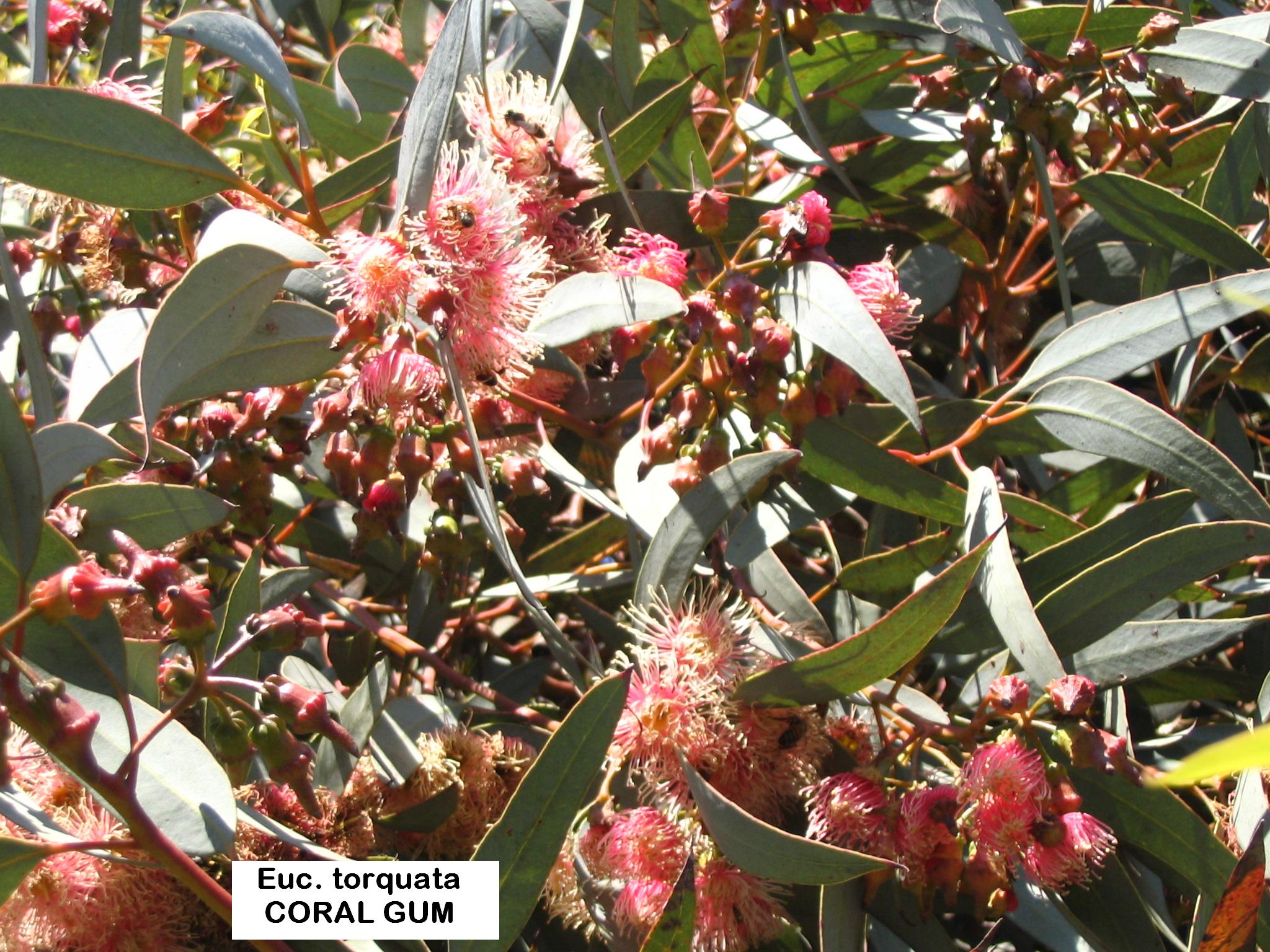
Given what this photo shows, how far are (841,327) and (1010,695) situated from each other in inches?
17.1

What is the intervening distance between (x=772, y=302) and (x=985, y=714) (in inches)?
21.2

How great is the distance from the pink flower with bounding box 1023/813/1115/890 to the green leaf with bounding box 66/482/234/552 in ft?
3.30

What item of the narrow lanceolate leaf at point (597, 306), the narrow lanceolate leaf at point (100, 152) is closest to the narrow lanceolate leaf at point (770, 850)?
the narrow lanceolate leaf at point (597, 306)

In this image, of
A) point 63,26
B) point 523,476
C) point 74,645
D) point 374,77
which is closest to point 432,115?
point 523,476

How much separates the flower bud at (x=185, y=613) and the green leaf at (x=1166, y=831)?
101 centimetres

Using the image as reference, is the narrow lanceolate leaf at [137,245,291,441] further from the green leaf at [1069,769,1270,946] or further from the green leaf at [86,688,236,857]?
the green leaf at [1069,769,1270,946]

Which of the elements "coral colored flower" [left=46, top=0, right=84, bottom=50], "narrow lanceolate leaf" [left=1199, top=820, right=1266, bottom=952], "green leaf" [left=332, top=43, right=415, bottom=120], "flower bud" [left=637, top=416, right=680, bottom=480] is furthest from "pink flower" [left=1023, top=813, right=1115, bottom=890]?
"coral colored flower" [left=46, top=0, right=84, bottom=50]

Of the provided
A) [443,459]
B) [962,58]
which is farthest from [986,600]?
[962,58]

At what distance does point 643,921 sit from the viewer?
1214mm

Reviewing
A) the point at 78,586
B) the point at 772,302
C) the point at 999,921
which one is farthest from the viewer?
the point at 772,302

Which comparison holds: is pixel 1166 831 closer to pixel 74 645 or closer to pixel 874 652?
pixel 874 652

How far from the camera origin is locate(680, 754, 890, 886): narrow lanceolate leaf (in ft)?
3.22

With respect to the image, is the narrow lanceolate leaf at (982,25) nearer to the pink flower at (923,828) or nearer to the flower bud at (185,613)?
the pink flower at (923,828)

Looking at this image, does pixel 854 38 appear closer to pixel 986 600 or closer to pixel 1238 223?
pixel 1238 223
